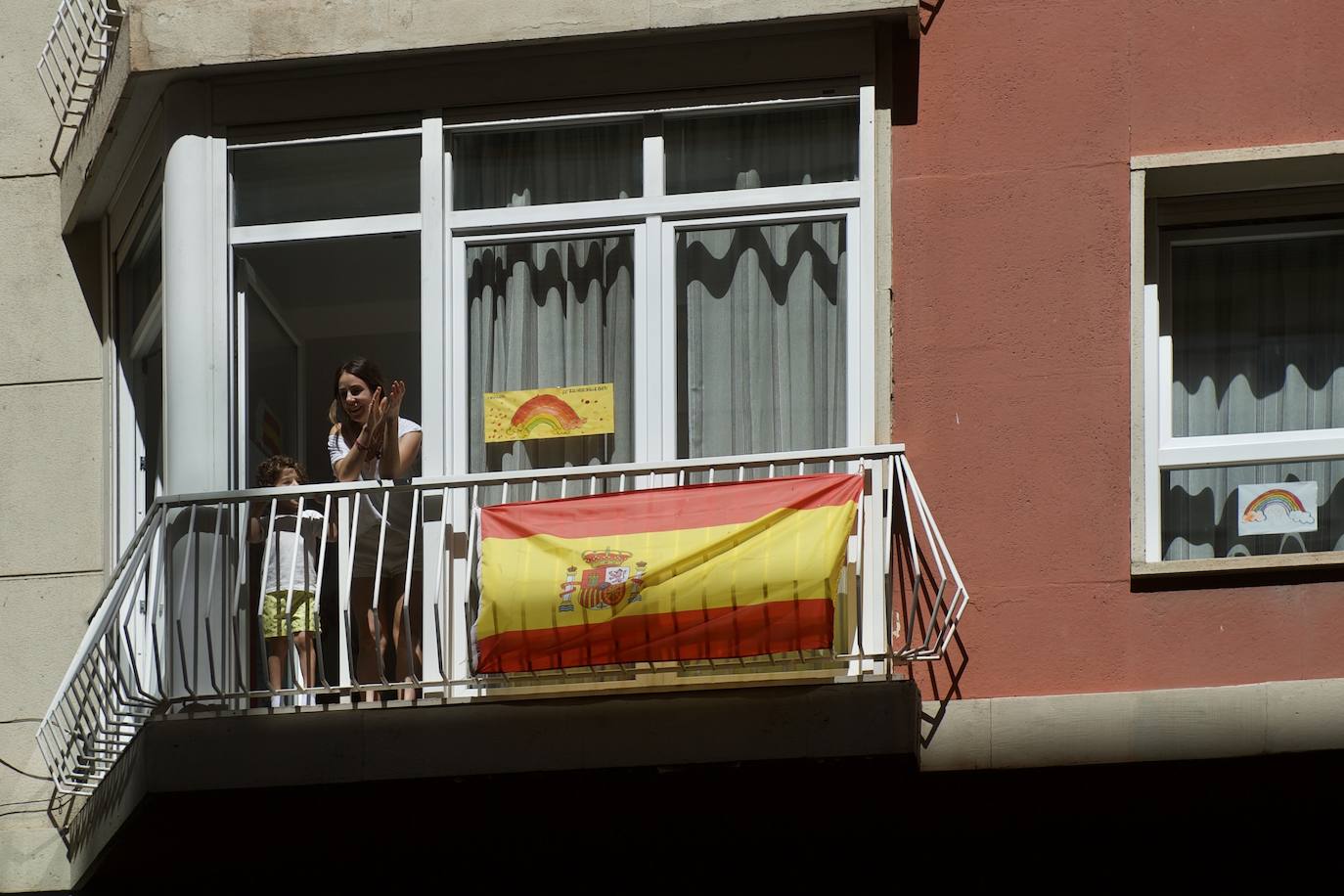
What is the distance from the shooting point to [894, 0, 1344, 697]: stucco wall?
9.36 meters

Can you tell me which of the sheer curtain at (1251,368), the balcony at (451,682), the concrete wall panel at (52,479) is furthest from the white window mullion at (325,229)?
the sheer curtain at (1251,368)

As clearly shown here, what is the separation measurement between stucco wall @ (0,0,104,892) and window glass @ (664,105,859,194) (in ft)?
10.7

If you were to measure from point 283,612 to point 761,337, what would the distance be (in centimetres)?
242

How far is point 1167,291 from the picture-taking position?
10023mm

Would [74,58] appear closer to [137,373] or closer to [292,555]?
[137,373]

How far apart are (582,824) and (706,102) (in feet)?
10.6

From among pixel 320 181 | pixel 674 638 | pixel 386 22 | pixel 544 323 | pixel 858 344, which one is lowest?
pixel 674 638

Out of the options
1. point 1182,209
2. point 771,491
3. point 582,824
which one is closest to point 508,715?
point 582,824

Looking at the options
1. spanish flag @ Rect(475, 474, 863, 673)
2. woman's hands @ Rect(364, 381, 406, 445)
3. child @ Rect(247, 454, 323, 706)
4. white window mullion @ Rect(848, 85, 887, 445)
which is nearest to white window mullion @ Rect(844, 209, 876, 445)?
white window mullion @ Rect(848, 85, 887, 445)

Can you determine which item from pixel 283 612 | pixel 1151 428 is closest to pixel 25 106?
pixel 283 612

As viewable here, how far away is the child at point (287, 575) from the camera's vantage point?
9.84m

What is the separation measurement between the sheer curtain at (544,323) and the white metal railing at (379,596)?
9.5 inches

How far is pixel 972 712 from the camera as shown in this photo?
9172mm

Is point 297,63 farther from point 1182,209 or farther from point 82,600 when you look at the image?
point 1182,209
